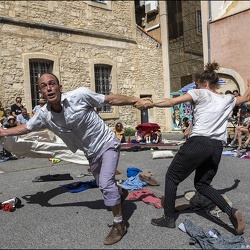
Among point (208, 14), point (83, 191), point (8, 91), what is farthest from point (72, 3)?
point (83, 191)

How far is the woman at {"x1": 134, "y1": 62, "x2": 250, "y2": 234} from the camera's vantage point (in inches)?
125

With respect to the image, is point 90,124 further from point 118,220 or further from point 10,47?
point 10,47

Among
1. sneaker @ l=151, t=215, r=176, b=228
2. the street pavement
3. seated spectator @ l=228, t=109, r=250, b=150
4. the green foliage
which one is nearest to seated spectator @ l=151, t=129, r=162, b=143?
seated spectator @ l=228, t=109, r=250, b=150

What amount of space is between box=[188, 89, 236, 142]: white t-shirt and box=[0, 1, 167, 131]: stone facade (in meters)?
11.2

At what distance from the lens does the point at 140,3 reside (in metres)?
21.1

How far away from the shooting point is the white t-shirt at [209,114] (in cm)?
323

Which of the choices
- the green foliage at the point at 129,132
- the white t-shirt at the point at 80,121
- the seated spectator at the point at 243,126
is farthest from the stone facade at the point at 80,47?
the white t-shirt at the point at 80,121

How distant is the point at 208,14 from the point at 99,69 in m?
7.02

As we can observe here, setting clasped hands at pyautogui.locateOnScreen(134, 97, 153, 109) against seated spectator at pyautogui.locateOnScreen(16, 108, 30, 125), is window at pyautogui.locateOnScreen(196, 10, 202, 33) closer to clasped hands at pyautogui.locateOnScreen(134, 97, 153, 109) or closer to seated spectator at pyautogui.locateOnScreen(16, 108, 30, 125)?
seated spectator at pyautogui.locateOnScreen(16, 108, 30, 125)

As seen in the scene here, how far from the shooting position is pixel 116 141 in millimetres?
3430

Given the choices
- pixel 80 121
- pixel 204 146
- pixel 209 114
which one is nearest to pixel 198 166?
pixel 204 146

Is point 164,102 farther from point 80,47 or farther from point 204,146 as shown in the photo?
point 80,47

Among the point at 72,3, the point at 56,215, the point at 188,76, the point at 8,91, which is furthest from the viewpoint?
the point at 188,76

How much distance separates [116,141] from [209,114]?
1.13 metres
